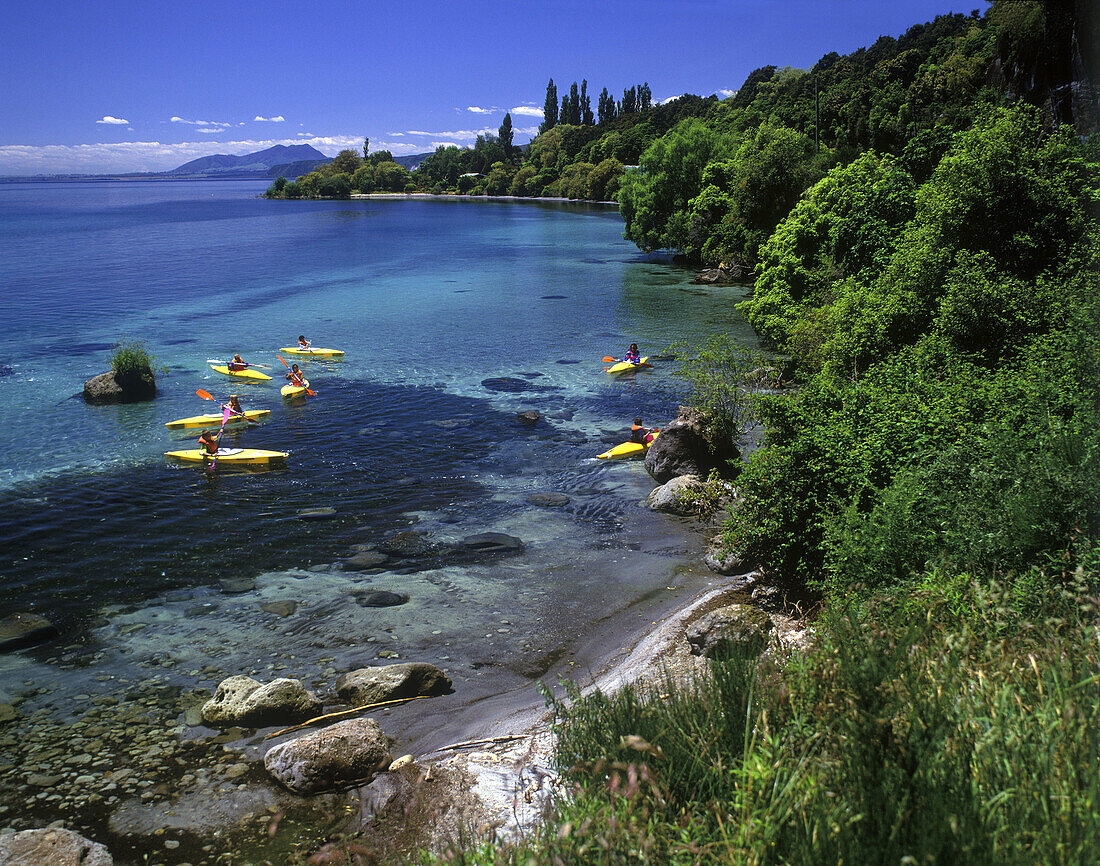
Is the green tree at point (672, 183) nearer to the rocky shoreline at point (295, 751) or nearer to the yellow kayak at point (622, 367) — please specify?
the yellow kayak at point (622, 367)

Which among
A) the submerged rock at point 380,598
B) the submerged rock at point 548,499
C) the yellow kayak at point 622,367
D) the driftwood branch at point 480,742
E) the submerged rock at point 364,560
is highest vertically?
the yellow kayak at point 622,367

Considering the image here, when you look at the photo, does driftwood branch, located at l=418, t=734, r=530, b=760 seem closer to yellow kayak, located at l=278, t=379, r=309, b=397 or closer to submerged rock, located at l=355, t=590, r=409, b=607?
submerged rock, located at l=355, t=590, r=409, b=607

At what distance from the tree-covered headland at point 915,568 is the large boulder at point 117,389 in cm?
2583

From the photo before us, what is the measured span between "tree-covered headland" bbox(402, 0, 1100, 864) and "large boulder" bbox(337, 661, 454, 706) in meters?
4.14

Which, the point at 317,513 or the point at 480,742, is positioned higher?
the point at 480,742

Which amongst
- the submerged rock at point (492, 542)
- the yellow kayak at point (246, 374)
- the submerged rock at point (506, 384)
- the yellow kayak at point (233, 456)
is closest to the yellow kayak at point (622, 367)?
the submerged rock at point (506, 384)

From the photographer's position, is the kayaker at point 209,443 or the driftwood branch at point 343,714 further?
the kayaker at point 209,443

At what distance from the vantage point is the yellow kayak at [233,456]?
73.1 ft

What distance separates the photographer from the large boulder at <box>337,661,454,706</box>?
11344 millimetres

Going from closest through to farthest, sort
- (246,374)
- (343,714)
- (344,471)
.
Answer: (343,714) → (344,471) → (246,374)

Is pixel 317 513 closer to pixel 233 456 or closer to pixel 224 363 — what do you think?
pixel 233 456

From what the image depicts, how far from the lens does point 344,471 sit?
22125 millimetres

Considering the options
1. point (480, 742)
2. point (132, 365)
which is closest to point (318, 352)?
point (132, 365)

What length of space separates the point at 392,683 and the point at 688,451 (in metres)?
11.7
